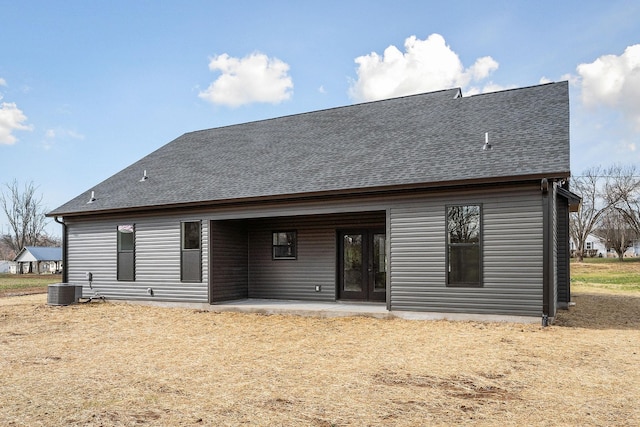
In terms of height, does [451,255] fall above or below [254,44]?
below

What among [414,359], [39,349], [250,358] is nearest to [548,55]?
[414,359]

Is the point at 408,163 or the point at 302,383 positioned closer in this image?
the point at 302,383

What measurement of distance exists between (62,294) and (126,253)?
2087 millimetres

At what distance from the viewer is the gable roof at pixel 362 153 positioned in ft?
32.6

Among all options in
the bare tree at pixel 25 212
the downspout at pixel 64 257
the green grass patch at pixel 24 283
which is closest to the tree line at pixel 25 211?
the bare tree at pixel 25 212

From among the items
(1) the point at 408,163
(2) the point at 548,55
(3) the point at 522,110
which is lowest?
(1) the point at 408,163

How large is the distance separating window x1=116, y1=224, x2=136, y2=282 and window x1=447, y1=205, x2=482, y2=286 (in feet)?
28.9

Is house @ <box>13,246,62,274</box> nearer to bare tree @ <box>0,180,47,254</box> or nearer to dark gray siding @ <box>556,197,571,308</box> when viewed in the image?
bare tree @ <box>0,180,47,254</box>

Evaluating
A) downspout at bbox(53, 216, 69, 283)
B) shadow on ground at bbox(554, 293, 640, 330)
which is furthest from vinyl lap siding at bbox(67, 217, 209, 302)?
shadow on ground at bbox(554, 293, 640, 330)

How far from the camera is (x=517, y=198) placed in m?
9.29

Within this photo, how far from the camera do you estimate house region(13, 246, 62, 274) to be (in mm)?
50250

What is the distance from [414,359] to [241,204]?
264 inches

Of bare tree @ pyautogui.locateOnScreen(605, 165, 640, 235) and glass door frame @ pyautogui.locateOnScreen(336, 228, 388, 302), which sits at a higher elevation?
bare tree @ pyautogui.locateOnScreen(605, 165, 640, 235)

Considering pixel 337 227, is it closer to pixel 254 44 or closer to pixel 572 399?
pixel 254 44
